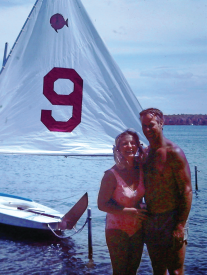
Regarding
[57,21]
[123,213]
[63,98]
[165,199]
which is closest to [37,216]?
[63,98]

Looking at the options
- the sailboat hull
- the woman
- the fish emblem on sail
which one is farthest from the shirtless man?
the sailboat hull

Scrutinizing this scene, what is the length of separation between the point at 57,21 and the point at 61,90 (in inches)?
49.1

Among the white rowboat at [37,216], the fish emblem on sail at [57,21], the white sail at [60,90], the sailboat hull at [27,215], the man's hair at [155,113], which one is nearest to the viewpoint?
the man's hair at [155,113]

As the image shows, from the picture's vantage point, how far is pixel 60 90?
6648 millimetres

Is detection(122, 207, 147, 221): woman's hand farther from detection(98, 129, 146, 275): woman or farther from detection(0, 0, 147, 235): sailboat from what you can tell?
detection(0, 0, 147, 235): sailboat

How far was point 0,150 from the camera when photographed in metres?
6.23

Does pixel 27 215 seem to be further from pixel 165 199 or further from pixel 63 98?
pixel 165 199

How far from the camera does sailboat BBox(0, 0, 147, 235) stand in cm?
645

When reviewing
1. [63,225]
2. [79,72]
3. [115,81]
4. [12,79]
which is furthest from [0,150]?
[63,225]

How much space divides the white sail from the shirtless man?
7.34 ft

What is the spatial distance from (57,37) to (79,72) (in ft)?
2.48

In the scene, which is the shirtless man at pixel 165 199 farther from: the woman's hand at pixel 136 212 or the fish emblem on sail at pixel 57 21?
the fish emblem on sail at pixel 57 21

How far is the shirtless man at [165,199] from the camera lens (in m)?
4.25

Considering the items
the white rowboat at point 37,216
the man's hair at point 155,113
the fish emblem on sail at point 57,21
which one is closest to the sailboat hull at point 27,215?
the white rowboat at point 37,216
